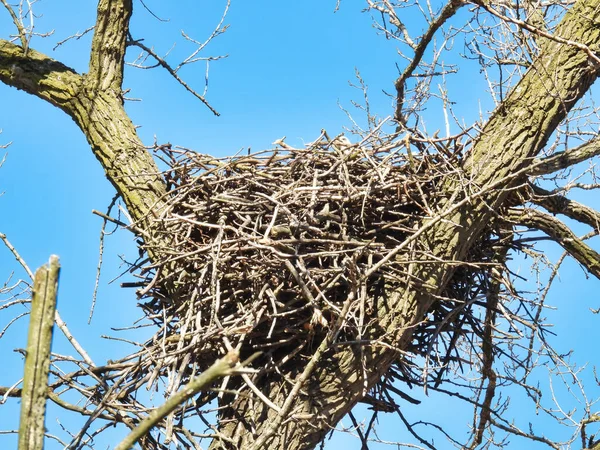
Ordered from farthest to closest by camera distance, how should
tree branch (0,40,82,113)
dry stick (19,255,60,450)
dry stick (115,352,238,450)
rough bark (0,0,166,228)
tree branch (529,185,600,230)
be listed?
tree branch (0,40,82,113) → tree branch (529,185,600,230) → rough bark (0,0,166,228) → dry stick (19,255,60,450) → dry stick (115,352,238,450)

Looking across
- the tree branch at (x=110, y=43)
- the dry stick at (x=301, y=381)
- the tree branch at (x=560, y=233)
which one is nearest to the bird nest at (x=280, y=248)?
the dry stick at (x=301, y=381)

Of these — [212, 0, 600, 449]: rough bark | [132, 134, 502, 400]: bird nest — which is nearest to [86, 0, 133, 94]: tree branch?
[132, 134, 502, 400]: bird nest

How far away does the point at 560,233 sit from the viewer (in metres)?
4.02

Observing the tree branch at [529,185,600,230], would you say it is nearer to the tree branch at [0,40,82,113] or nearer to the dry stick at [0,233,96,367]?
the dry stick at [0,233,96,367]

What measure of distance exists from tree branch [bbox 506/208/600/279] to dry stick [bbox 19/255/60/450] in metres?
2.64

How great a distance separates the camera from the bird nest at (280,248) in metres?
3.19

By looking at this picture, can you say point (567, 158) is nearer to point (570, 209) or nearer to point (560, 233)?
point (570, 209)

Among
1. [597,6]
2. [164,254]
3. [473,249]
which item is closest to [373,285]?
[473,249]

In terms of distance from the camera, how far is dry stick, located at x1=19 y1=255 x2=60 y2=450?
1.91 m

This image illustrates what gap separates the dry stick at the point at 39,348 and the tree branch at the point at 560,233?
104 inches

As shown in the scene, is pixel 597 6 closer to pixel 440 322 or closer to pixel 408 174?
pixel 408 174

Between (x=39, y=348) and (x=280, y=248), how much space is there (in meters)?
1.41

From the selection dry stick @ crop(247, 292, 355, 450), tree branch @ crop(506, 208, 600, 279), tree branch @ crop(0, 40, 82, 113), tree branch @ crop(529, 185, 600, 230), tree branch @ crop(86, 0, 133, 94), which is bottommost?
dry stick @ crop(247, 292, 355, 450)

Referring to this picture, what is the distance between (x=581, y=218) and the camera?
4148mm
